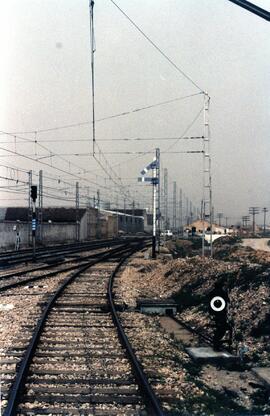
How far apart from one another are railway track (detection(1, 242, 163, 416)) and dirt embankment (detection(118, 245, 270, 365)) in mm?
2072

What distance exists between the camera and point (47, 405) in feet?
Answer: 18.3

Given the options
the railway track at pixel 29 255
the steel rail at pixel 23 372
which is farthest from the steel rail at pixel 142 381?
the railway track at pixel 29 255

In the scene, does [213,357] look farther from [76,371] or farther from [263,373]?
[76,371]

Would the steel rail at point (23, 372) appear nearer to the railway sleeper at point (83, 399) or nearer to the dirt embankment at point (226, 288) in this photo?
the railway sleeper at point (83, 399)

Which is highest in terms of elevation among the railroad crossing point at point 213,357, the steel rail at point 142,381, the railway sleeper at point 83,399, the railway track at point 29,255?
the steel rail at point 142,381

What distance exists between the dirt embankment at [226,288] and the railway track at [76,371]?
81.6 inches

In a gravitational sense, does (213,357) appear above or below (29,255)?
above

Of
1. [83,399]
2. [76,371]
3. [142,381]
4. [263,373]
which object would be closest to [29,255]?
[76,371]

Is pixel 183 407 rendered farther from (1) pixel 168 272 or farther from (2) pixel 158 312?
(1) pixel 168 272

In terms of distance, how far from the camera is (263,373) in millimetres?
6902

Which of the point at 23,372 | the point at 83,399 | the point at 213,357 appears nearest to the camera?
the point at 83,399

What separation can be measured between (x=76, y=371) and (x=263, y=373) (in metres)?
2.49

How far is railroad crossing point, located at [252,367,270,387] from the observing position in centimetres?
658

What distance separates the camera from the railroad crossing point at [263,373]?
6.58 m
